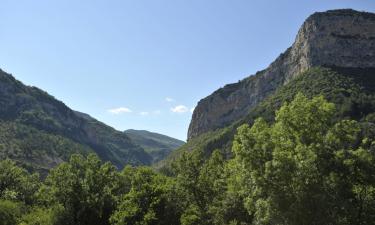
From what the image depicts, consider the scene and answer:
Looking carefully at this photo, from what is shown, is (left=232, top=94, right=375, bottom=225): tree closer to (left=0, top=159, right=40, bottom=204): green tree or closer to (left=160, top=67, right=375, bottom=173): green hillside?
(left=0, top=159, right=40, bottom=204): green tree

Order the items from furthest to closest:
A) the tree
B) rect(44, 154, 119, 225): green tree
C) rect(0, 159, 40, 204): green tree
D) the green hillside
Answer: the green hillside → rect(0, 159, 40, 204): green tree → rect(44, 154, 119, 225): green tree → the tree

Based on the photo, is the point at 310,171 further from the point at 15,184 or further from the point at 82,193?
the point at 15,184

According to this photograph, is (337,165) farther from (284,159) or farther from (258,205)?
(258,205)

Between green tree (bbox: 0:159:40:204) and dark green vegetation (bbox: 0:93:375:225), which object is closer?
dark green vegetation (bbox: 0:93:375:225)

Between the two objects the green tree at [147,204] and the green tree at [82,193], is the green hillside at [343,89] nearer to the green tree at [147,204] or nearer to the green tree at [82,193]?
the green tree at [82,193]

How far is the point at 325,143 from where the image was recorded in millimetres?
27938

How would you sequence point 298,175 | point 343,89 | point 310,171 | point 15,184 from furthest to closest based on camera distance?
point 343,89 → point 15,184 → point 298,175 → point 310,171

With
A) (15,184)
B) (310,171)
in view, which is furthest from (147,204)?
(15,184)

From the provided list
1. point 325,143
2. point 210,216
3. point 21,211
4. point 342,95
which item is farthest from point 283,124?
point 342,95

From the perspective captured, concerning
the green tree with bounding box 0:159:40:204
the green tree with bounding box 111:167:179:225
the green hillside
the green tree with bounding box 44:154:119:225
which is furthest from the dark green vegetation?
the green hillside

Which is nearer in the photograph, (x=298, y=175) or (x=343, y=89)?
(x=298, y=175)

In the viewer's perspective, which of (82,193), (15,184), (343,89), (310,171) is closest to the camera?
(310,171)

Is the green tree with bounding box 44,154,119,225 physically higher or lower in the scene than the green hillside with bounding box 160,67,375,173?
lower

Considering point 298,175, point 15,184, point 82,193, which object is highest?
point 298,175
